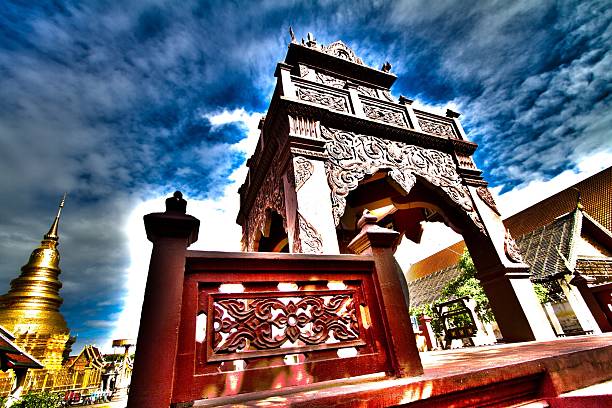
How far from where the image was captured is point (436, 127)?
665 cm

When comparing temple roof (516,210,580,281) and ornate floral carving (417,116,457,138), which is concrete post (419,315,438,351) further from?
ornate floral carving (417,116,457,138)

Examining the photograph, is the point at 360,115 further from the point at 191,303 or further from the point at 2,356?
the point at 2,356

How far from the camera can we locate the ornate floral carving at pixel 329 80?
272 inches

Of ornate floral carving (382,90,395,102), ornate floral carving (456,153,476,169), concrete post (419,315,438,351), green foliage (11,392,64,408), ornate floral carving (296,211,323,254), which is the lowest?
green foliage (11,392,64,408)

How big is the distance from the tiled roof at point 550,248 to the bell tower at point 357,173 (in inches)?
326

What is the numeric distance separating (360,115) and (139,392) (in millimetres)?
5350

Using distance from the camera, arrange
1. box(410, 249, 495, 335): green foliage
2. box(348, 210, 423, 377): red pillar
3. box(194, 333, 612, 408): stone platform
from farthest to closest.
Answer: box(410, 249, 495, 335): green foliage < box(348, 210, 423, 377): red pillar < box(194, 333, 612, 408): stone platform

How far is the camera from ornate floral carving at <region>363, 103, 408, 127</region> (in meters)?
5.91

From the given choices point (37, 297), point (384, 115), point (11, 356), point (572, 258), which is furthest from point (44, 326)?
point (572, 258)

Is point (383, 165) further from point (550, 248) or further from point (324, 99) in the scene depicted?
point (550, 248)

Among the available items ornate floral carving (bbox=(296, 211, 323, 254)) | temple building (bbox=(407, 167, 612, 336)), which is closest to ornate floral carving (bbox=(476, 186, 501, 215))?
temple building (bbox=(407, 167, 612, 336))

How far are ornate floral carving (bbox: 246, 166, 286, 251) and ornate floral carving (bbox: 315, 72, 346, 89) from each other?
283 cm

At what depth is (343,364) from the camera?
170cm

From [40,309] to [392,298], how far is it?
78.3 ft
